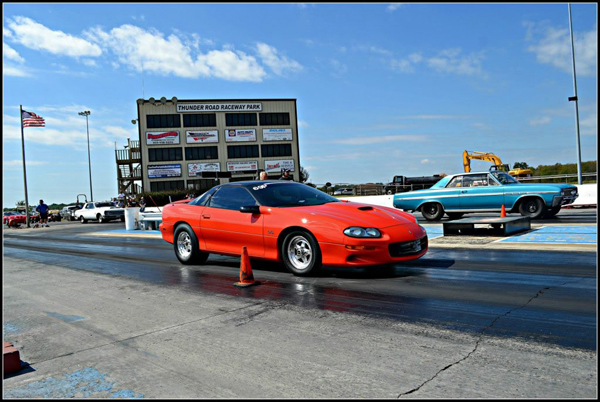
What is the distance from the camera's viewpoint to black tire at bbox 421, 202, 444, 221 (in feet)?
52.8

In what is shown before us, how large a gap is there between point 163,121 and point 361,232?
201 feet

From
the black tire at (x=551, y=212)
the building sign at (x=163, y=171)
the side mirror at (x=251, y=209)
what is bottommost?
the black tire at (x=551, y=212)

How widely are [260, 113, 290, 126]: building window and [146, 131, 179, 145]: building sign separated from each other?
467 inches

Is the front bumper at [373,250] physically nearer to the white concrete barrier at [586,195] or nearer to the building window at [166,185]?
the white concrete barrier at [586,195]

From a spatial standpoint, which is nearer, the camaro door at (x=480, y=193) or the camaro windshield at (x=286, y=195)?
the camaro windshield at (x=286, y=195)

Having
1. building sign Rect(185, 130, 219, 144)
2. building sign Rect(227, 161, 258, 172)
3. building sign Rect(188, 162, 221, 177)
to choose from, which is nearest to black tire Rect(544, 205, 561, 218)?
building sign Rect(227, 161, 258, 172)

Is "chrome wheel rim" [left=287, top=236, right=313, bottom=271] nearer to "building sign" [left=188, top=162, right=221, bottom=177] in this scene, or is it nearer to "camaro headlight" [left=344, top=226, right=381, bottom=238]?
"camaro headlight" [left=344, top=226, right=381, bottom=238]

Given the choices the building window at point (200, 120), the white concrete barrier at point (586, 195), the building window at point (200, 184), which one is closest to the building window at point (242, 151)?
the building window at point (200, 120)

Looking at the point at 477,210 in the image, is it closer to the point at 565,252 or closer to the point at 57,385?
the point at 565,252

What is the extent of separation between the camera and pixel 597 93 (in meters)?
2.68

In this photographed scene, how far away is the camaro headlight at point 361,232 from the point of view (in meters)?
6.82

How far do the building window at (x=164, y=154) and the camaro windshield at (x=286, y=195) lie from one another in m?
58.0

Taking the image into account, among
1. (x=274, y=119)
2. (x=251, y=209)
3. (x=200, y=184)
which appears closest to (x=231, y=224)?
(x=251, y=209)

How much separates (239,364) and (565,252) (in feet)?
22.8
